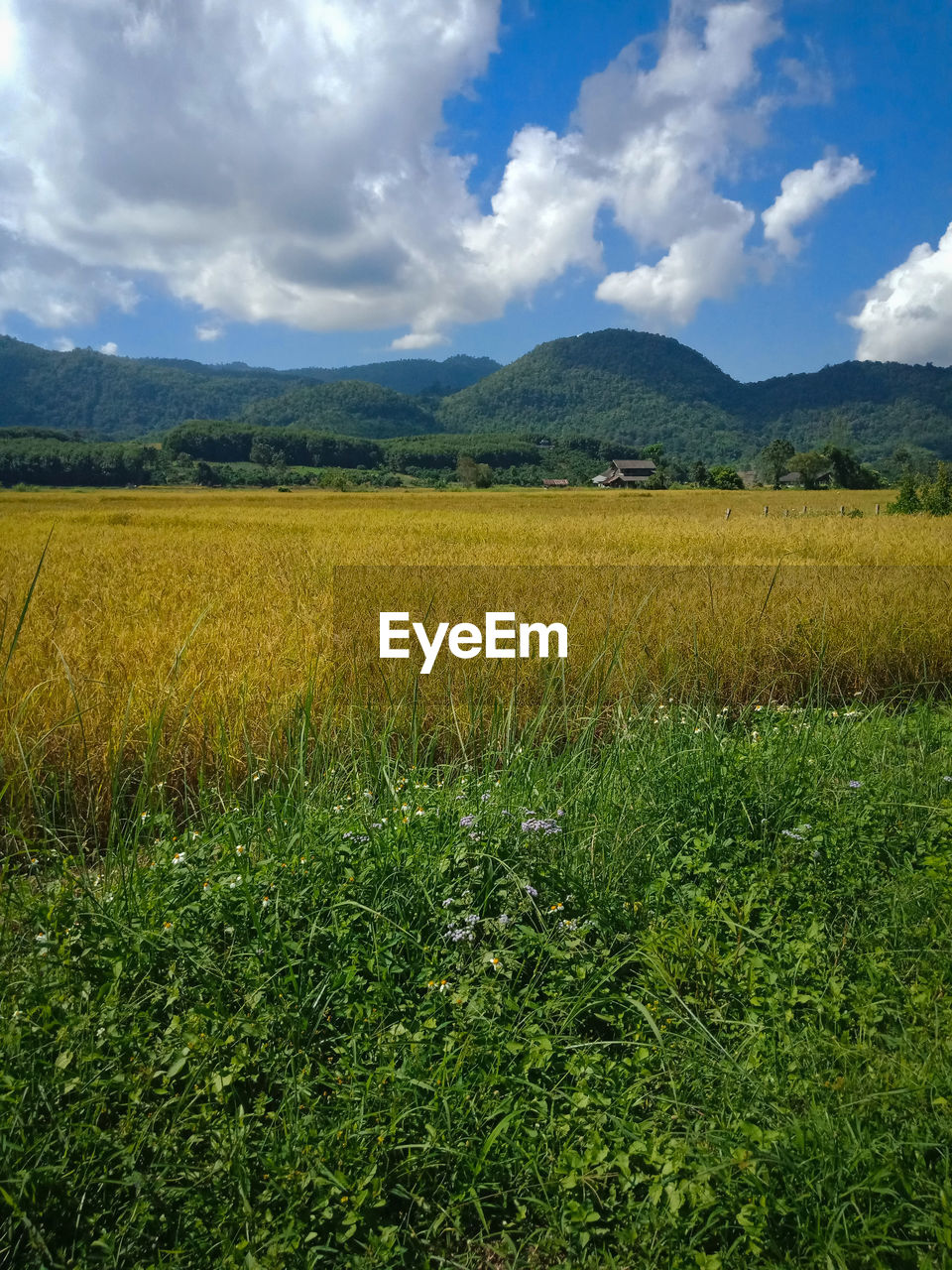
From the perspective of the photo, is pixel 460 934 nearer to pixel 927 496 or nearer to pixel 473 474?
pixel 927 496

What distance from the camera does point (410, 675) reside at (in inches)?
217

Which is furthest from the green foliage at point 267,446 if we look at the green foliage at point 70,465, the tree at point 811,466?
the tree at point 811,466

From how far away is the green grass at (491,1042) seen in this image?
162 cm

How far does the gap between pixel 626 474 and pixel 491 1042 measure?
3611 inches

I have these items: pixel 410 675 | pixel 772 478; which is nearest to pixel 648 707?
pixel 410 675

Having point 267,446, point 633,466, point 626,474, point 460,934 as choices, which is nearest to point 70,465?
point 267,446

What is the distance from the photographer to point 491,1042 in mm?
2047

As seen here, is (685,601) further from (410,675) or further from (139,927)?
(139,927)

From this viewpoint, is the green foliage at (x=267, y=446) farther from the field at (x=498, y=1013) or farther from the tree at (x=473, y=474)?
the field at (x=498, y=1013)

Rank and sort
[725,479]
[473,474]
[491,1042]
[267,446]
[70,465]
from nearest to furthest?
[491,1042], [70,465], [725,479], [473,474], [267,446]

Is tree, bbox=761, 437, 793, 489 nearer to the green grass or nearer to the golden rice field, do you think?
the golden rice field

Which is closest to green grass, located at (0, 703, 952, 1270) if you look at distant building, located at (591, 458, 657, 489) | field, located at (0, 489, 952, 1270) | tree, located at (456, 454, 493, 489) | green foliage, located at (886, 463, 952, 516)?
field, located at (0, 489, 952, 1270)

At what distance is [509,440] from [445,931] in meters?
129

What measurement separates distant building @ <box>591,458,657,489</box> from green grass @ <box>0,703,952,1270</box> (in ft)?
280
